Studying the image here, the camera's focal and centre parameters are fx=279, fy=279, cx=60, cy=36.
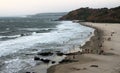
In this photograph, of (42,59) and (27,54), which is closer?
(42,59)

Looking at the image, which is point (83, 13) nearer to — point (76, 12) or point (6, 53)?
point (76, 12)

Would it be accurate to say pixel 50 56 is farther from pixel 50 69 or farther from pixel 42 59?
pixel 50 69

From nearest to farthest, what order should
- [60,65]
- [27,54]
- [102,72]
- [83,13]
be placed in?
[102,72] < [60,65] < [27,54] < [83,13]

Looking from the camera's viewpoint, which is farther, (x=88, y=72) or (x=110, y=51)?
(x=110, y=51)

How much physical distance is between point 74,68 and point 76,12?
515ft

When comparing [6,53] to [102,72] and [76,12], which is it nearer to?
[102,72]

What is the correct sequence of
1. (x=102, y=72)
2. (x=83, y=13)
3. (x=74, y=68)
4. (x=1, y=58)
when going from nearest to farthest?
(x=102, y=72) < (x=74, y=68) < (x=1, y=58) < (x=83, y=13)

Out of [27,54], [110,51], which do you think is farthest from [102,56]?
[27,54]

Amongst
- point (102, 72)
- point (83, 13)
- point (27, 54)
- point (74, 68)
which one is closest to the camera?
point (102, 72)

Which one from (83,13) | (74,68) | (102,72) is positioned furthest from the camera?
(83,13)

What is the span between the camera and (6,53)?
32344mm

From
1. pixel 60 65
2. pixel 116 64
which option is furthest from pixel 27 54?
pixel 116 64

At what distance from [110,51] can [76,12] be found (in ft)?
487

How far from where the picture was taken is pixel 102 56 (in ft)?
90.6
